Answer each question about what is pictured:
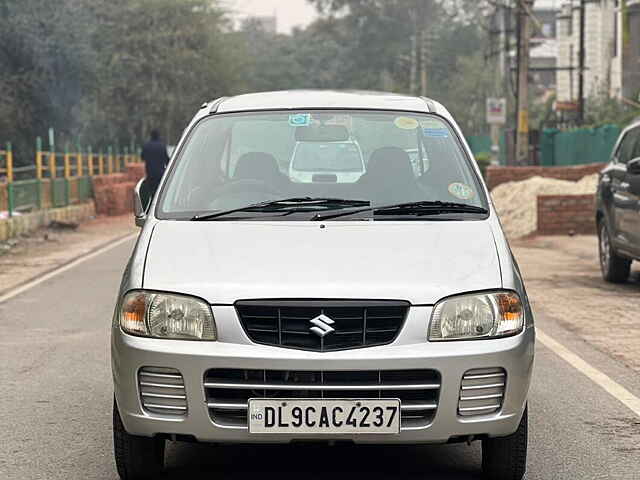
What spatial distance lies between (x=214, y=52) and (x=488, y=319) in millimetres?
57354

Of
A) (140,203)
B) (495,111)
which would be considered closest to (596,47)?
(495,111)

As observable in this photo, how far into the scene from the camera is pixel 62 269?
53.0ft

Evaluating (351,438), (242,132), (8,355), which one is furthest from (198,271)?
(8,355)

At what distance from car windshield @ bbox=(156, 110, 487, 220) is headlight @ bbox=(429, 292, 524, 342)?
837 mm

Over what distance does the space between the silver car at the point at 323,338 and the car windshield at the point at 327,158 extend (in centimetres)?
81

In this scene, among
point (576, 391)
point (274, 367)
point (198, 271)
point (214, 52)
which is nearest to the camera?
point (274, 367)

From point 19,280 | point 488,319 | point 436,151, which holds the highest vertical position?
point 436,151

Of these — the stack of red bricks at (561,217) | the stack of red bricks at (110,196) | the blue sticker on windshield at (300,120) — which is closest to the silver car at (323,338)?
the blue sticker on windshield at (300,120)

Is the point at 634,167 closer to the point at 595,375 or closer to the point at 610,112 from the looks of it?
the point at 595,375

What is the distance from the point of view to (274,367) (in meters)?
4.86

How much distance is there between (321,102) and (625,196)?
686cm

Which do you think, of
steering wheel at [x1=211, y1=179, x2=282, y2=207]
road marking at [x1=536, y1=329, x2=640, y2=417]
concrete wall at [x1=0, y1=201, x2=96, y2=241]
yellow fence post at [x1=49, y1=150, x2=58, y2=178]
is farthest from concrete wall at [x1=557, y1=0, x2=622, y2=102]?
steering wheel at [x1=211, y1=179, x2=282, y2=207]

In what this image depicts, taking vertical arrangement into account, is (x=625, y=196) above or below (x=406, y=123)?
below

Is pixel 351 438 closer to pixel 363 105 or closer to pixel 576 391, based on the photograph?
pixel 363 105
